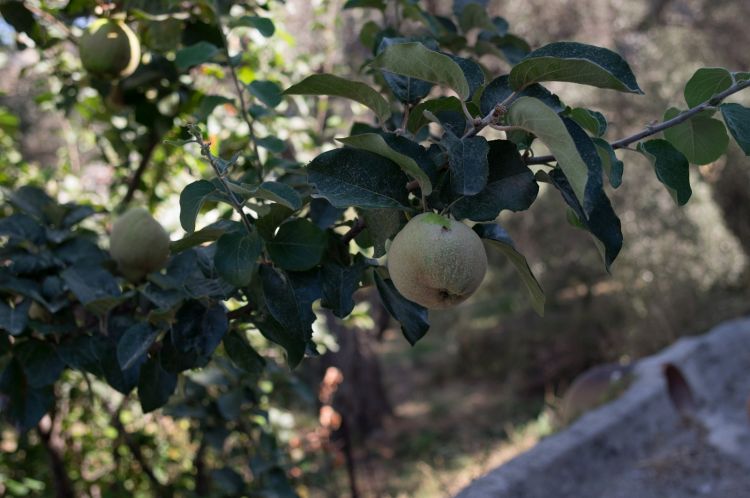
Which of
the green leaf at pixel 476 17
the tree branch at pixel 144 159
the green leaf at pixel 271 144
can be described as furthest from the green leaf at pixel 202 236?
the tree branch at pixel 144 159

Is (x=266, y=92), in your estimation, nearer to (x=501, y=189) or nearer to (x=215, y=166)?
(x=215, y=166)

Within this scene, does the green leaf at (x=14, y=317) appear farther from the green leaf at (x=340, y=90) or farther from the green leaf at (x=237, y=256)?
the green leaf at (x=340, y=90)

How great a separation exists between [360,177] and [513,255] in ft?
0.78

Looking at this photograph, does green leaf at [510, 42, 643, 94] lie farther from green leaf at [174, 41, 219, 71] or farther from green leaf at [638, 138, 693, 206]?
green leaf at [174, 41, 219, 71]

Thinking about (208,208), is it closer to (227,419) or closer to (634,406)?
(227,419)

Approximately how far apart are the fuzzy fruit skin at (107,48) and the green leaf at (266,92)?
16.7 inches

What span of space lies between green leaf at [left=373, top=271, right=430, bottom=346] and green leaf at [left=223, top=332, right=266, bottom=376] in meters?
0.29

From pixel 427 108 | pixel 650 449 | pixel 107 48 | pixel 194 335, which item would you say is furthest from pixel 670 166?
pixel 650 449

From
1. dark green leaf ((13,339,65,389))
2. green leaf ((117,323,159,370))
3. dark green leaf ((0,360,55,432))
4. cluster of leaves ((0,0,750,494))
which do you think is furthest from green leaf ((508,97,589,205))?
dark green leaf ((0,360,55,432))

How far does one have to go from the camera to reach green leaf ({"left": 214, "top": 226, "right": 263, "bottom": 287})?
107cm

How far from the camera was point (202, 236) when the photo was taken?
1.12 meters

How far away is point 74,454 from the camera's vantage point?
121 inches

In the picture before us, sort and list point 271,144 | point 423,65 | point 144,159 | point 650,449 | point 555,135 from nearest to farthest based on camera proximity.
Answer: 1. point 555,135
2. point 423,65
3. point 271,144
4. point 144,159
5. point 650,449

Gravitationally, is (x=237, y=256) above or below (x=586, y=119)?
below
